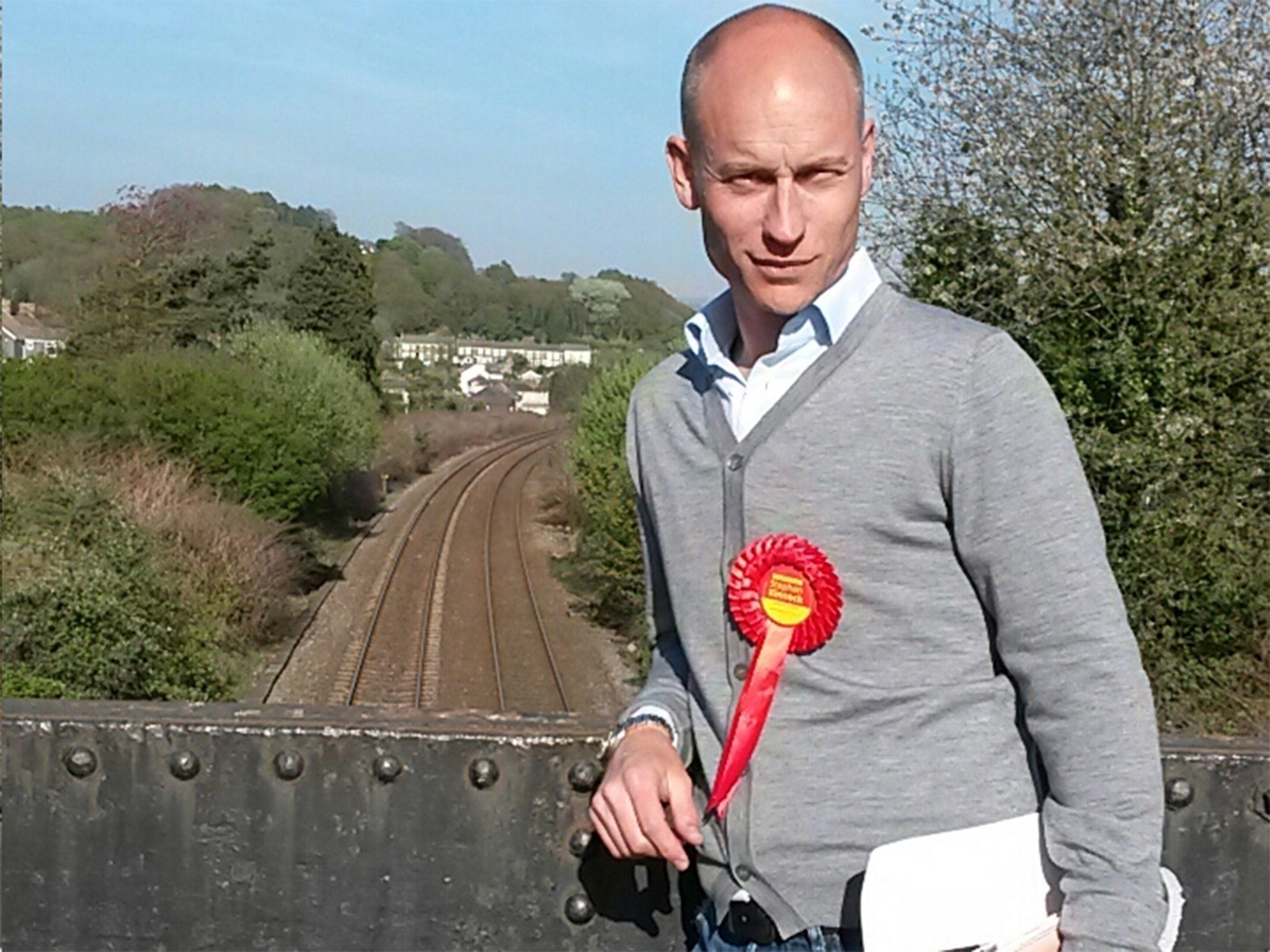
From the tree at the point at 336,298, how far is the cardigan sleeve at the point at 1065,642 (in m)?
47.2

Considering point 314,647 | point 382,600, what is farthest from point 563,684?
point 382,600

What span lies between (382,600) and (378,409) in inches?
880

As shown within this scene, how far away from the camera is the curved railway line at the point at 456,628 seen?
19.8 metres

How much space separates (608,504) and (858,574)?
86.2ft

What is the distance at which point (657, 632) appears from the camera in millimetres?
2043

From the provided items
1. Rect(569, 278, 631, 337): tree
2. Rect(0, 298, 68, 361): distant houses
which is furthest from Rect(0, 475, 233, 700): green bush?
Rect(569, 278, 631, 337): tree

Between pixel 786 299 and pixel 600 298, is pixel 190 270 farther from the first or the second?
pixel 600 298

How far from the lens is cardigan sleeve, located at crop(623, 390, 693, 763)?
76.3 inches

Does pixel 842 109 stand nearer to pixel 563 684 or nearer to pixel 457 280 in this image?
pixel 563 684

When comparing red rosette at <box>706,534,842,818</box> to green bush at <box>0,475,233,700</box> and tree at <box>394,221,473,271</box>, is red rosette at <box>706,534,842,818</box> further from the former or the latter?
tree at <box>394,221,473,271</box>

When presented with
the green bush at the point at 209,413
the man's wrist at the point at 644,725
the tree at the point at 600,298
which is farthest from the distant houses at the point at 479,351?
the man's wrist at the point at 644,725

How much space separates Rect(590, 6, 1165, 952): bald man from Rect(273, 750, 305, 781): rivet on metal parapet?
516 millimetres

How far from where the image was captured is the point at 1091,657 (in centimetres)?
154

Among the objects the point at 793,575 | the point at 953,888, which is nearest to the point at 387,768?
the point at 793,575
